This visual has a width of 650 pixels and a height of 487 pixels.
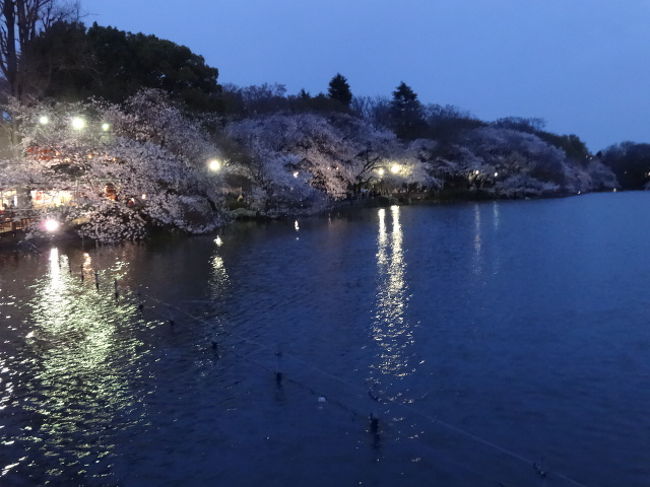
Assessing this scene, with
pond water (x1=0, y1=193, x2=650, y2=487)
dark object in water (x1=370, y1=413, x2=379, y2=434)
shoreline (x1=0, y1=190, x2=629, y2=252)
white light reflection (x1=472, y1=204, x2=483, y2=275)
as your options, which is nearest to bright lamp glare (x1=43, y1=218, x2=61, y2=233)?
shoreline (x1=0, y1=190, x2=629, y2=252)

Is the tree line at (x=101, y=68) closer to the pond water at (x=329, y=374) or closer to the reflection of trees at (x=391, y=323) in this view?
the pond water at (x=329, y=374)

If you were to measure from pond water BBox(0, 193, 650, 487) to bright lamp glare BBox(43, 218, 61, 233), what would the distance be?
6.82 meters

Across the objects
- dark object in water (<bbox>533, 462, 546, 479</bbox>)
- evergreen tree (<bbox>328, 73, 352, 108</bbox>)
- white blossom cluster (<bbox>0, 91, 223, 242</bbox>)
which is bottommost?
dark object in water (<bbox>533, 462, 546, 479</bbox>)

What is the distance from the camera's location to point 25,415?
10156 millimetres

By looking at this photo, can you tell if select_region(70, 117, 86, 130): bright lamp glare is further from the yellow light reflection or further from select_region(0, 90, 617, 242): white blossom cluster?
the yellow light reflection

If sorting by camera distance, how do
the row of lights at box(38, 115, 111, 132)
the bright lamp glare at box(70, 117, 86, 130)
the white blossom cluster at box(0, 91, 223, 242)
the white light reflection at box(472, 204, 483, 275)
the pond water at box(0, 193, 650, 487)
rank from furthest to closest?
the white blossom cluster at box(0, 91, 223, 242), the bright lamp glare at box(70, 117, 86, 130), the row of lights at box(38, 115, 111, 132), the white light reflection at box(472, 204, 483, 275), the pond water at box(0, 193, 650, 487)

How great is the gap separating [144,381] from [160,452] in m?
2.98

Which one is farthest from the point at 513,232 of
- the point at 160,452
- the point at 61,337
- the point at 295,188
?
the point at 160,452

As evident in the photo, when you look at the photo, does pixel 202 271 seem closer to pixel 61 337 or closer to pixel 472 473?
pixel 61 337

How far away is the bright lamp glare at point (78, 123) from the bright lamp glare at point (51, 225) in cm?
490

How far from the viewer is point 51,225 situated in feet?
98.8

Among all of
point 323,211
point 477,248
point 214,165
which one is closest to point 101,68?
point 214,165

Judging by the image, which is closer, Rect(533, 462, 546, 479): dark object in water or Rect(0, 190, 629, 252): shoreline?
Rect(533, 462, 546, 479): dark object in water

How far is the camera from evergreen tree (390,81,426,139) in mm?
75750
